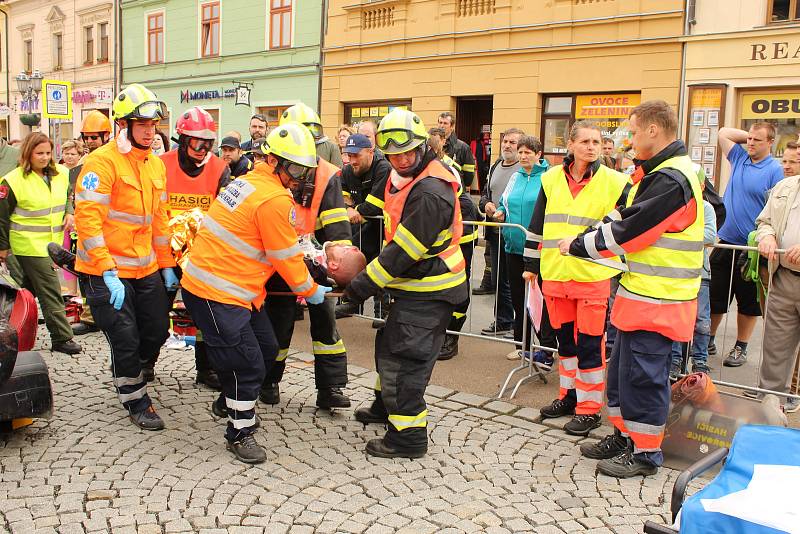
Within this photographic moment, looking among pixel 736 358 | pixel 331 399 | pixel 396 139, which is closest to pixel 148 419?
pixel 331 399

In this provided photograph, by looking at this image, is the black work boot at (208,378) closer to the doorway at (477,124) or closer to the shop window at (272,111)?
the doorway at (477,124)

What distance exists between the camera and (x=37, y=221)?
6676 millimetres

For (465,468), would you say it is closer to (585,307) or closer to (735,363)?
(585,307)

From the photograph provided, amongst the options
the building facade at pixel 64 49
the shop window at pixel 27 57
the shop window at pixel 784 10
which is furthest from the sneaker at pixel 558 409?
the shop window at pixel 27 57

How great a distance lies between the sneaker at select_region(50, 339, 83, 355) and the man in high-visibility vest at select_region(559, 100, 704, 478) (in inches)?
184

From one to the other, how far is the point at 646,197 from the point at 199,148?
310cm

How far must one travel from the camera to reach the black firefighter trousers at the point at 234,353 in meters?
4.22

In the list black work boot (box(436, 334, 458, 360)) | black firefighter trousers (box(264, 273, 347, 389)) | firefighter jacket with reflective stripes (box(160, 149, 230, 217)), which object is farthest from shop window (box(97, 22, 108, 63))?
black firefighter trousers (box(264, 273, 347, 389))

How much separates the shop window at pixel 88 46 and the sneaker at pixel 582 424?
2927cm

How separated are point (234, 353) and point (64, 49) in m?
31.1

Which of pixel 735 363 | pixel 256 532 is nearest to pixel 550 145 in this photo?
pixel 735 363

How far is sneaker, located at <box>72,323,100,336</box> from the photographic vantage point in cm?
737

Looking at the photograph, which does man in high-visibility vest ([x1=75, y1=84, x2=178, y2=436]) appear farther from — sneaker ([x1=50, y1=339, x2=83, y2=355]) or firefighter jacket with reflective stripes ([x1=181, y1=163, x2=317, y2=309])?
sneaker ([x1=50, y1=339, x2=83, y2=355])

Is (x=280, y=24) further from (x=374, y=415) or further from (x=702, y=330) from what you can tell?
(x=374, y=415)
